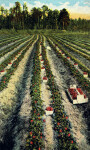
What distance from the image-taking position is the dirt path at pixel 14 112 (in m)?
6.71

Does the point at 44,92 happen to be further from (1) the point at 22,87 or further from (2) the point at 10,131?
(2) the point at 10,131

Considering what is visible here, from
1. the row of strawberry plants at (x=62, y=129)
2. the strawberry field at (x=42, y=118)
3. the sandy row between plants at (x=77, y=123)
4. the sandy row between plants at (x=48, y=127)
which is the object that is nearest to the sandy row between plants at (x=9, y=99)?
the strawberry field at (x=42, y=118)

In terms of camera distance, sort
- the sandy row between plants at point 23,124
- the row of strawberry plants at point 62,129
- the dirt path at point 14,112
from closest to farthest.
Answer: the row of strawberry plants at point 62,129 → the sandy row between plants at point 23,124 → the dirt path at point 14,112

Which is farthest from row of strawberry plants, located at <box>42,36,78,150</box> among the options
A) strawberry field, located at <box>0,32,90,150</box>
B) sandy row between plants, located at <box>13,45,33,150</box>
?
sandy row between plants, located at <box>13,45,33,150</box>

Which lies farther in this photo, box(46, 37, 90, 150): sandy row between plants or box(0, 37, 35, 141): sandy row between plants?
box(0, 37, 35, 141): sandy row between plants

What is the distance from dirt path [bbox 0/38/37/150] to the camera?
264 inches

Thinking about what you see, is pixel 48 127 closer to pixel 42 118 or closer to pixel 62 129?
pixel 42 118

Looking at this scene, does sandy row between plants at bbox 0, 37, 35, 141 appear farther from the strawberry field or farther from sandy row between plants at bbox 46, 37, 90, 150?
sandy row between plants at bbox 46, 37, 90, 150

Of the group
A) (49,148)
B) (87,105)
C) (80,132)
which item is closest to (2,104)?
(49,148)

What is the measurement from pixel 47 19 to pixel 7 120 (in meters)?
101

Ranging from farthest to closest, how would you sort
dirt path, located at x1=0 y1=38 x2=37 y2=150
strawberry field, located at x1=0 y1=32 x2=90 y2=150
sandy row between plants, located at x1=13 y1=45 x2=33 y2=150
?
dirt path, located at x1=0 y1=38 x2=37 y2=150, sandy row between plants, located at x1=13 y1=45 x2=33 y2=150, strawberry field, located at x1=0 y1=32 x2=90 y2=150

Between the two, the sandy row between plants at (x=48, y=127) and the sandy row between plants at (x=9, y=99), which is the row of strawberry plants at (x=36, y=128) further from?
the sandy row between plants at (x=9, y=99)

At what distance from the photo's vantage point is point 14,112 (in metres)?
8.92

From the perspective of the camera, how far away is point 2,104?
949cm
